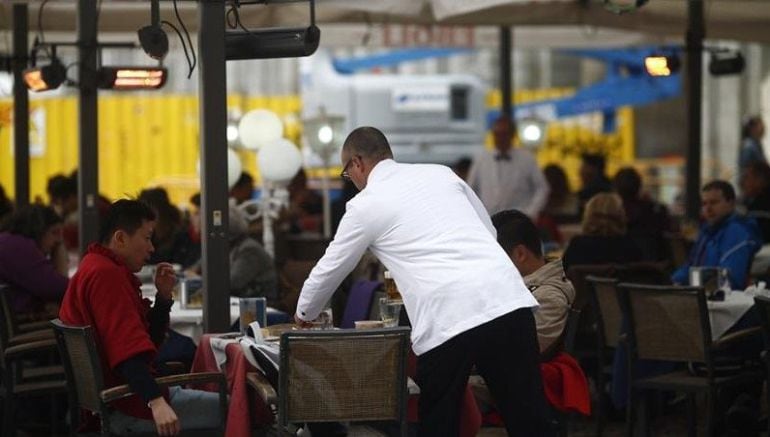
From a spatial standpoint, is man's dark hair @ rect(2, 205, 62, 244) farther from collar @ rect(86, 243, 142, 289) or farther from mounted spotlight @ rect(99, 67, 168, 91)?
collar @ rect(86, 243, 142, 289)

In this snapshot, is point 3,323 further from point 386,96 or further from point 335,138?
point 386,96

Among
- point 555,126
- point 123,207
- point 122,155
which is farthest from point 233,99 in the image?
point 123,207

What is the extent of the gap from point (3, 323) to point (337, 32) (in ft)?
26.8

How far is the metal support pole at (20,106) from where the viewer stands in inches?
498

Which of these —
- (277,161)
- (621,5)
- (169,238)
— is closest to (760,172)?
(621,5)

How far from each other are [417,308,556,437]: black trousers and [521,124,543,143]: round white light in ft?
44.1

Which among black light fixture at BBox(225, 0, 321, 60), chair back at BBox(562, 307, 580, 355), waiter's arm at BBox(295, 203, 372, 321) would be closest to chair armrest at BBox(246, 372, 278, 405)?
waiter's arm at BBox(295, 203, 372, 321)

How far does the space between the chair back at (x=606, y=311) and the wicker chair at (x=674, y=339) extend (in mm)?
646

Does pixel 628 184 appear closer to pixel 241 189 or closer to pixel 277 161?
pixel 277 161

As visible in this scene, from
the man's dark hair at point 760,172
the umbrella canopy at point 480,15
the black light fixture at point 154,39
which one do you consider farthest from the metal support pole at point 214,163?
the man's dark hair at point 760,172

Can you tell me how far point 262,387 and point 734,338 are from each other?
2.95 metres

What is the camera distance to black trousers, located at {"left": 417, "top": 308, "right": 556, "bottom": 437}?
20.0 feet

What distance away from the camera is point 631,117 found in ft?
80.1

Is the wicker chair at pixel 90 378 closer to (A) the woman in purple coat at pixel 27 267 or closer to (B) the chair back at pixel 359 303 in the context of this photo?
(B) the chair back at pixel 359 303
